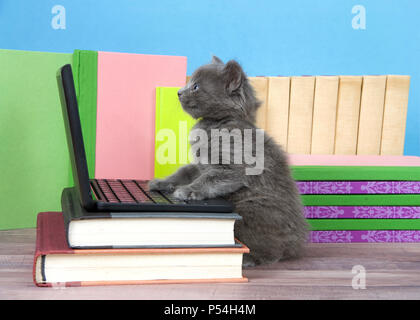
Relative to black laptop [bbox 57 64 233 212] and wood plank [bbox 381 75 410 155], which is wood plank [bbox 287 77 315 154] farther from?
black laptop [bbox 57 64 233 212]

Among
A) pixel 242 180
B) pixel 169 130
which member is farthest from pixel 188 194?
pixel 169 130

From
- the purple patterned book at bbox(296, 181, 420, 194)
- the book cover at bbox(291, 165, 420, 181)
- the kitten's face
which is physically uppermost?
the kitten's face

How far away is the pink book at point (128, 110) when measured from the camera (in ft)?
3.68

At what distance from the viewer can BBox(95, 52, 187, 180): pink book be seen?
44.1 inches

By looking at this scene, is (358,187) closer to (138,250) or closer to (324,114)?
(324,114)

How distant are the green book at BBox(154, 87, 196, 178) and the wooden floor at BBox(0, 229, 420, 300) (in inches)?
13.8

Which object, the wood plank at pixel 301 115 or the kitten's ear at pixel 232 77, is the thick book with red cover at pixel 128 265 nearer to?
the kitten's ear at pixel 232 77

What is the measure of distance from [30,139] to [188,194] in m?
0.47

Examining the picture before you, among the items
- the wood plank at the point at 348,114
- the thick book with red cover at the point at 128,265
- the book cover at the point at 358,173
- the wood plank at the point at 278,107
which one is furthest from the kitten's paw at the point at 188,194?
the wood plank at the point at 348,114

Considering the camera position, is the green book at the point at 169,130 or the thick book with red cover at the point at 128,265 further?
the green book at the point at 169,130

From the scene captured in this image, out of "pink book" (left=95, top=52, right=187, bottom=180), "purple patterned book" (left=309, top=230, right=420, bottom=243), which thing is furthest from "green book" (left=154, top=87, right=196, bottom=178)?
"purple patterned book" (left=309, top=230, right=420, bottom=243)

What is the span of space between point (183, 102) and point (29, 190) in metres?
0.44

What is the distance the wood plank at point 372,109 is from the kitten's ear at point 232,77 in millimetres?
584
